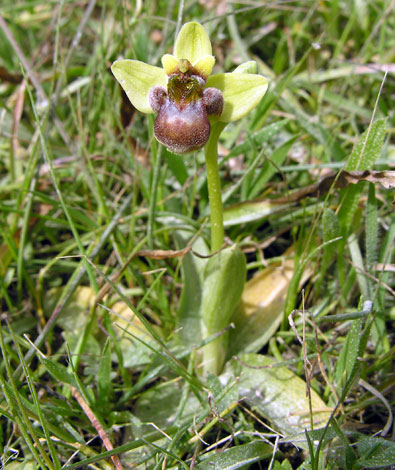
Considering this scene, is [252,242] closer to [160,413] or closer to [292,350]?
[292,350]

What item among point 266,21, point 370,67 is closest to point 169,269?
point 370,67

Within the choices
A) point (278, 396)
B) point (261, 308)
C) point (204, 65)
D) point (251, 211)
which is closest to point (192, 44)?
point (204, 65)

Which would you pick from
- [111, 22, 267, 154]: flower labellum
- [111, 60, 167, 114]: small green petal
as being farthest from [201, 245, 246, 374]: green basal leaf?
[111, 60, 167, 114]: small green petal

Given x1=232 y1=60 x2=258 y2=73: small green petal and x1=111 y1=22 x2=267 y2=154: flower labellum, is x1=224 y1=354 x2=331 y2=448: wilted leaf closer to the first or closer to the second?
x1=111 y1=22 x2=267 y2=154: flower labellum

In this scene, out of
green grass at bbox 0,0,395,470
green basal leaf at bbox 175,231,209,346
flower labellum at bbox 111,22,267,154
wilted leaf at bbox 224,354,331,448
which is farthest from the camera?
green basal leaf at bbox 175,231,209,346

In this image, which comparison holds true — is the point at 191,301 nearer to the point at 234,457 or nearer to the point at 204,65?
the point at 234,457

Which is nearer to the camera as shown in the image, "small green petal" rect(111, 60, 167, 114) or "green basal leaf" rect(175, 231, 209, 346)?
"small green petal" rect(111, 60, 167, 114)
